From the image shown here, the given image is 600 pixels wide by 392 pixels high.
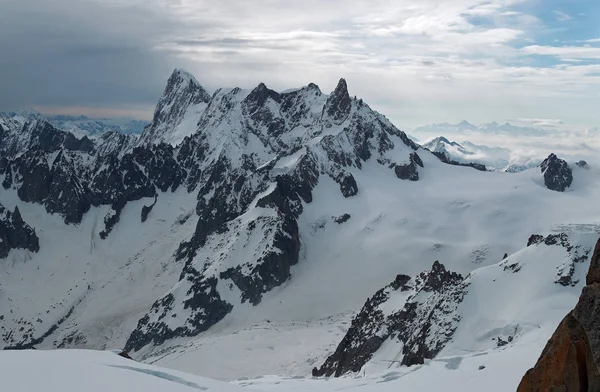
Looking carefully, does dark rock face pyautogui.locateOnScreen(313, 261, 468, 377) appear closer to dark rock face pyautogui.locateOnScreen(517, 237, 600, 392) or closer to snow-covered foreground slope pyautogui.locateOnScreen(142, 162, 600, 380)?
snow-covered foreground slope pyautogui.locateOnScreen(142, 162, 600, 380)

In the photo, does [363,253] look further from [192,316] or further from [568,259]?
[568,259]

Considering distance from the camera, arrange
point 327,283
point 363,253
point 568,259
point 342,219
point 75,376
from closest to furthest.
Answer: point 75,376 → point 568,259 → point 327,283 → point 363,253 → point 342,219

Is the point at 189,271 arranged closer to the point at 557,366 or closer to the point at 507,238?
the point at 507,238

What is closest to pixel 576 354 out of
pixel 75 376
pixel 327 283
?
pixel 75 376

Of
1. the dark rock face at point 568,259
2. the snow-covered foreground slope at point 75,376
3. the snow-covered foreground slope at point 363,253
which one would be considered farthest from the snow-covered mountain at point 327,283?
the snow-covered foreground slope at point 75,376

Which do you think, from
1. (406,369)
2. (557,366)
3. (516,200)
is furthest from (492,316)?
(516,200)

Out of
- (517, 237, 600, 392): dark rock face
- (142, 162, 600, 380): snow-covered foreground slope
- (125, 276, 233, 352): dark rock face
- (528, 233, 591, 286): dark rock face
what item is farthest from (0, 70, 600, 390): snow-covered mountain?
(517, 237, 600, 392): dark rock face
